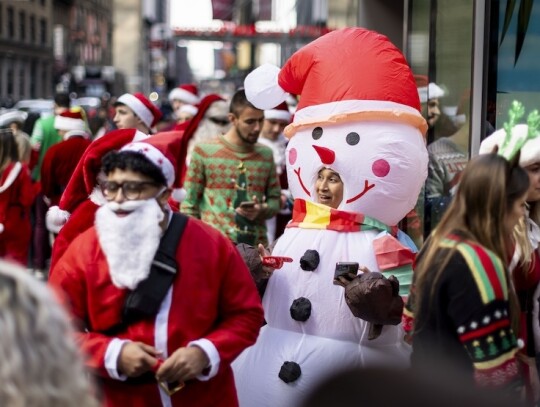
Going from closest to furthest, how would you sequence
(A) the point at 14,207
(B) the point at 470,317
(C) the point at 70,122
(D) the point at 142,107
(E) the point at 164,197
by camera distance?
(B) the point at 470,317, (E) the point at 164,197, (D) the point at 142,107, (A) the point at 14,207, (C) the point at 70,122

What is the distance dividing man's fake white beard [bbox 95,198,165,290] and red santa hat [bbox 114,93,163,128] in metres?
3.51

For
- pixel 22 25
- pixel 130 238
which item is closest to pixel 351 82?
pixel 130 238

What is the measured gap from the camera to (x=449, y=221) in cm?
365

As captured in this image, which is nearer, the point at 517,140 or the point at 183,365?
the point at 183,365

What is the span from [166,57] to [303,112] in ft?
258

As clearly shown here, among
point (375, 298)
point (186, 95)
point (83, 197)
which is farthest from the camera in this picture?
point (186, 95)

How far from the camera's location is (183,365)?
386 centimetres

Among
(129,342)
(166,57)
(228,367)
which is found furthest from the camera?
(166,57)

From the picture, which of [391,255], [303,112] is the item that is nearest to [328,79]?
[303,112]

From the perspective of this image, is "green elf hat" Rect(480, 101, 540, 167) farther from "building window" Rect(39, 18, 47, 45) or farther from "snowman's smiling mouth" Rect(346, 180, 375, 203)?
"building window" Rect(39, 18, 47, 45)

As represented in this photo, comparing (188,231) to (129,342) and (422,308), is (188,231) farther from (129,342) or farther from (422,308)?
(422,308)

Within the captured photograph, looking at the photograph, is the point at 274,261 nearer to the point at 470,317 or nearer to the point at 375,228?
the point at 375,228

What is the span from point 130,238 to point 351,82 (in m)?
1.72

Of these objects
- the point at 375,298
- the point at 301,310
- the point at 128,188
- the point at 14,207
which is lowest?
the point at 14,207
